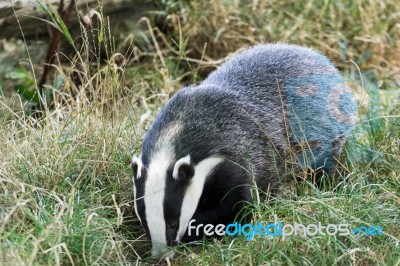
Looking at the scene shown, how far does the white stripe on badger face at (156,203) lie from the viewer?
397 cm

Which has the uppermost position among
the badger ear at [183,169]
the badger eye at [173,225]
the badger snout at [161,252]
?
the badger ear at [183,169]

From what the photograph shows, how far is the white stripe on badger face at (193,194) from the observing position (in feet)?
13.4

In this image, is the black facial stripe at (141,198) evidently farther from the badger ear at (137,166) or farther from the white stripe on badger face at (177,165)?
the white stripe on badger face at (177,165)

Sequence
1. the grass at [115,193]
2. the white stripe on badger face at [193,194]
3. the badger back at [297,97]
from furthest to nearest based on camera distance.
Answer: the badger back at [297,97]
the white stripe on badger face at [193,194]
the grass at [115,193]

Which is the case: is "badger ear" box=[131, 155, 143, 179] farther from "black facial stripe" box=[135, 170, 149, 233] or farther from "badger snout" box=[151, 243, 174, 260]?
"badger snout" box=[151, 243, 174, 260]

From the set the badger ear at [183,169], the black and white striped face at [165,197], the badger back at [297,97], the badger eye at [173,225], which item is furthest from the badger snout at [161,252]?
the badger back at [297,97]

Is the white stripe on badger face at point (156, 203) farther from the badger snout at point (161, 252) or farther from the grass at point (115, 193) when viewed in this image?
the grass at point (115, 193)

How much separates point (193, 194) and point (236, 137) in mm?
544

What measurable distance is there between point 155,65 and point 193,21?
617 millimetres

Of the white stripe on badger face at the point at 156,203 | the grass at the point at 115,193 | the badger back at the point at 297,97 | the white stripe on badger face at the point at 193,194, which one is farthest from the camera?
the badger back at the point at 297,97

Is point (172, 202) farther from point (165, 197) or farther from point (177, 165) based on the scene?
point (177, 165)

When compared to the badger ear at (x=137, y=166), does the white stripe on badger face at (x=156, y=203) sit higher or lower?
lower

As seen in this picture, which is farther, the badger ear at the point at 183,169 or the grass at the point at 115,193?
the badger ear at the point at 183,169

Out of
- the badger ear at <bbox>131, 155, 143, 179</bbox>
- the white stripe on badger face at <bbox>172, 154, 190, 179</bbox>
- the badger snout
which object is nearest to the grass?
the badger snout
